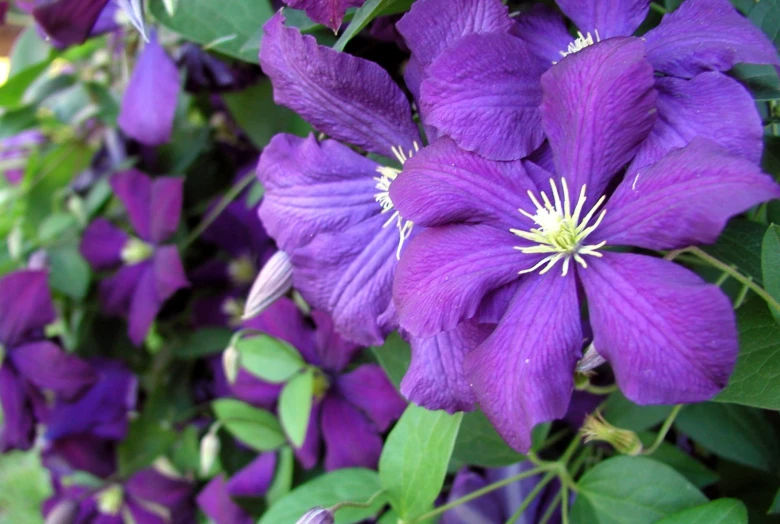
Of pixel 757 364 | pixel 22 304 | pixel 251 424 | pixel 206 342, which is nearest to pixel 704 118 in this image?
pixel 757 364

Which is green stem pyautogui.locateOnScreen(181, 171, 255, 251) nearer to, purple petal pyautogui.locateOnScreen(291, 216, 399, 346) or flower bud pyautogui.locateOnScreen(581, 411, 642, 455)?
purple petal pyautogui.locateOnScreen(291, 216, 399, 346)

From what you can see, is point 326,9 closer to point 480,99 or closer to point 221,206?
point 480,99

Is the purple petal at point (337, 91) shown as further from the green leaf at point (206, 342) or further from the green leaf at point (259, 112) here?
the green leaf at point (206, 342)

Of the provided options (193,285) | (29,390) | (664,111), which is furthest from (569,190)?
(29,390)

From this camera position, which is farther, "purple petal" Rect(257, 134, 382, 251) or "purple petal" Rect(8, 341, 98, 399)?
"purple petal" Rect(8, 341, 98, 399)

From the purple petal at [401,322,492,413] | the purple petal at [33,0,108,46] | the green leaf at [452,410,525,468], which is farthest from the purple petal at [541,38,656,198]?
the purple petal at [33,0,108,46]

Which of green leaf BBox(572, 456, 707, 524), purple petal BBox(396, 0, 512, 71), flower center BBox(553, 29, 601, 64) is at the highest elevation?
purple petal BBox(396, 0, 512, 71)

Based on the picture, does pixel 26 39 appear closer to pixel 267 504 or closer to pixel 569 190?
pixel 267 504
